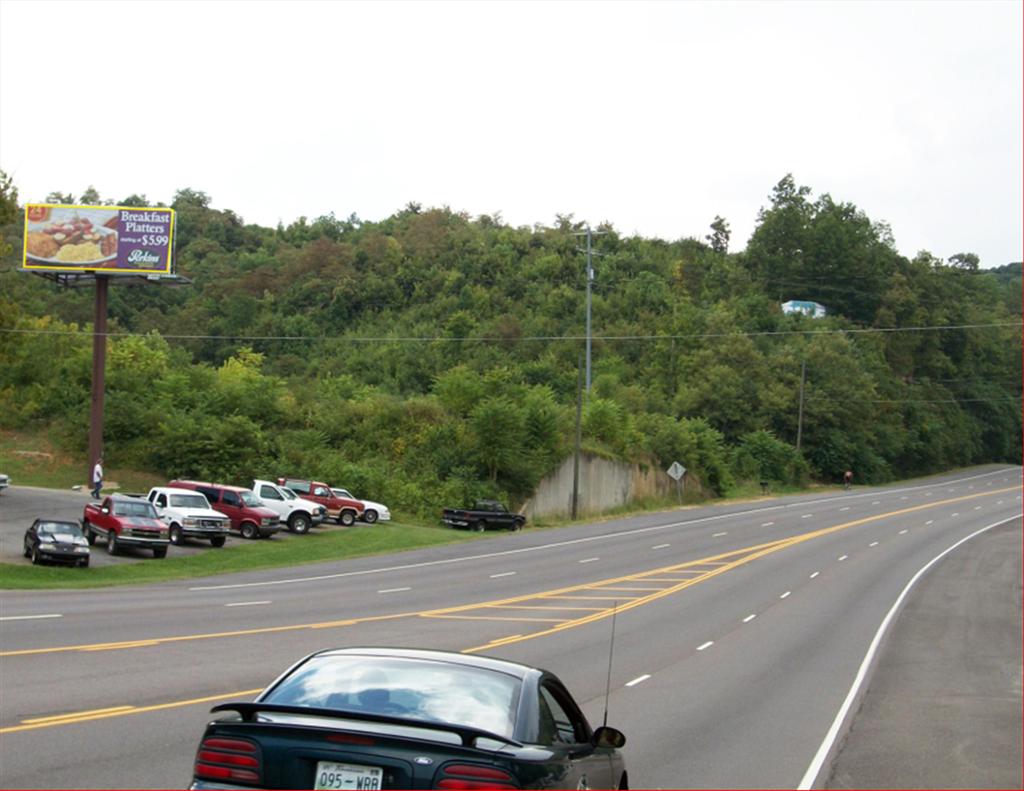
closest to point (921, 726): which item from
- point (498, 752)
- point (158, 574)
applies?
point (498, 752)

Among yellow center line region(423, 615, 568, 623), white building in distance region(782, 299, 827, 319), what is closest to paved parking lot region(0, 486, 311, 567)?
yellow center line region(423, 615, 568, 623)

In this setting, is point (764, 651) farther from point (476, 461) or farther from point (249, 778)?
point (476, 461)

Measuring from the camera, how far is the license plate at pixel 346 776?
19.0 ft

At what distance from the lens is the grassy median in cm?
3161

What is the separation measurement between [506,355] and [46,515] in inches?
2381

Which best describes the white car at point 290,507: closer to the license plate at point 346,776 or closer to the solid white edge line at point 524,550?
the solid white edge line at point 524,550

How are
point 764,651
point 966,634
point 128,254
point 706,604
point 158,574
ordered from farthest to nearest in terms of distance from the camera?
1. point 128,254
2. point 158,574
3. point 706,604
4. point 966,634
5. point 764,651

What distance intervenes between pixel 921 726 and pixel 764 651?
23.5 feet

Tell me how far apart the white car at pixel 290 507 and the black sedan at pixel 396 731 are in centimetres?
4002

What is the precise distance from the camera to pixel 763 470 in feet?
311

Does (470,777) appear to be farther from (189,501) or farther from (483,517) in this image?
(483,517)

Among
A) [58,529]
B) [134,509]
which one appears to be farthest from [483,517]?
[58,529]

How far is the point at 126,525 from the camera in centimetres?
3638

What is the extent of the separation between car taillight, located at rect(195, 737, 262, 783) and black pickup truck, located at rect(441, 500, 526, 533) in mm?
49229
